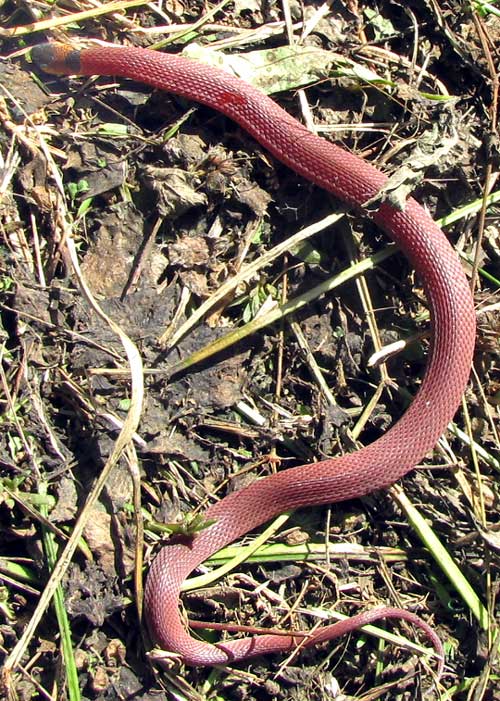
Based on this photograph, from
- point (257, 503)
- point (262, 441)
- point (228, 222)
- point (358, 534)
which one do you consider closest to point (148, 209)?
point (228, 222)

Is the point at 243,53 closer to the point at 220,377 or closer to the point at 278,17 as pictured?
the point at 278,17

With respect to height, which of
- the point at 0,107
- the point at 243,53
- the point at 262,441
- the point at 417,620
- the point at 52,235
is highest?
the point at 243,53

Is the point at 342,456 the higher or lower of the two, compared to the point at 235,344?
lower

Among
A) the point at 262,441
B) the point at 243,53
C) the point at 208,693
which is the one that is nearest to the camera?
the point at 208,693
